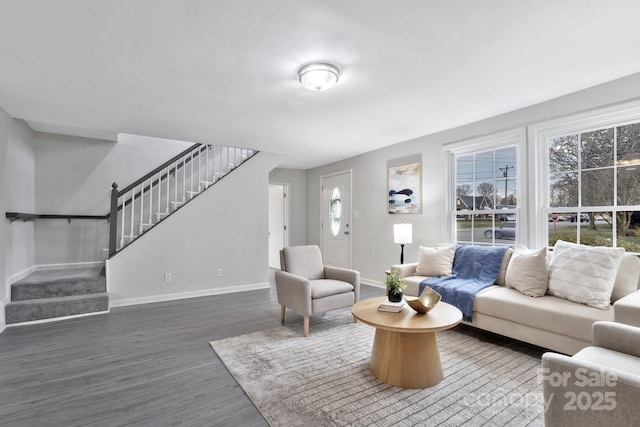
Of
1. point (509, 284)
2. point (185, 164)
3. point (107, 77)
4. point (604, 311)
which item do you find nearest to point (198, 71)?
point (107, 77)

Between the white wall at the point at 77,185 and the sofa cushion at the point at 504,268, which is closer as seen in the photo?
the sofa cushion at the point at 504,268

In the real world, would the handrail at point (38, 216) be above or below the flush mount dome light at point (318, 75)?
below

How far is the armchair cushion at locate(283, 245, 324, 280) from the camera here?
12.1 ft

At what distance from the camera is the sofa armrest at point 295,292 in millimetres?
3104

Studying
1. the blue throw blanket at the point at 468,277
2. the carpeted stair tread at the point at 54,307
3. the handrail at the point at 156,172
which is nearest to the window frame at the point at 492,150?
the blue throw blanket at the point at 468,277

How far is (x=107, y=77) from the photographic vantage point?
261 centimetres

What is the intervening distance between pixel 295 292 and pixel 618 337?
2.44m

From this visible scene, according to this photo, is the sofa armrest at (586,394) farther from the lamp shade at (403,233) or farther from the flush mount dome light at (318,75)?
the lamp shade at (403,233)

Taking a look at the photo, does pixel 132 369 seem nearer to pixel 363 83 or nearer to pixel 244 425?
pixel 244 425

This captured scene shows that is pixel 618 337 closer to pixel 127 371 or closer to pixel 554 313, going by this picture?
pixel 554 313

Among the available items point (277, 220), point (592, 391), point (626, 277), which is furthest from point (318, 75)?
point (277, 220)

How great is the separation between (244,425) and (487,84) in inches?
128

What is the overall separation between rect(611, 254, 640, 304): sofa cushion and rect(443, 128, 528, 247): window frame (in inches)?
37.5

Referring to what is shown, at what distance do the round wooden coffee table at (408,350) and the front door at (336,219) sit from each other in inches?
144
